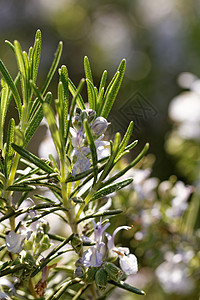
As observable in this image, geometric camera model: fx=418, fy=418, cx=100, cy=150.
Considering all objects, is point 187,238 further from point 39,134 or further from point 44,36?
point 44,36

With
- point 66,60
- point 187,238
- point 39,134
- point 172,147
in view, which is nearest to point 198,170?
point 172,147

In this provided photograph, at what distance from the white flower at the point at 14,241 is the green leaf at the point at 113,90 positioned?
0.11 meters

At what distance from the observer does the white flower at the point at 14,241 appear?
1.04 ft

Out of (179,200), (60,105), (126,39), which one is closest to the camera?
(60,105)

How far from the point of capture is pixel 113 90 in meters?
0.33

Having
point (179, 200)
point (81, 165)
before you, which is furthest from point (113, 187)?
point (179, 200)

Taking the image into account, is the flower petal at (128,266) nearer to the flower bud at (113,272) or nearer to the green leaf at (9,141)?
the flower bud at (113,272)

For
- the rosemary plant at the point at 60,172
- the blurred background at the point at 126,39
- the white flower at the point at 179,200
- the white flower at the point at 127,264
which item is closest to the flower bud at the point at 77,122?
the rosemary plant at the point at 60,172

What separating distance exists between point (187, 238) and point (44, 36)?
1.11m

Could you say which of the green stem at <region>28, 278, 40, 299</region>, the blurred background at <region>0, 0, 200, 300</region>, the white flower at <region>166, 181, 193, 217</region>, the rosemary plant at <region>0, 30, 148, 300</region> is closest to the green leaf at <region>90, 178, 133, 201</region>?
the rosemary plant at <region>0, 30, 148, 300</region>

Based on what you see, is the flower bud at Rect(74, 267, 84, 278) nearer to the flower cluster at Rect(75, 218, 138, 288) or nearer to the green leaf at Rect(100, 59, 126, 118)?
the flower cluster at Rect(75, 218, 138, 288)

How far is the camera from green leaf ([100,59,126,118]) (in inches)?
12.6

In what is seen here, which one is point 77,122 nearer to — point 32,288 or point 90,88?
point 90,88

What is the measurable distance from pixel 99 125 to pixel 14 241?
111 millimetres
